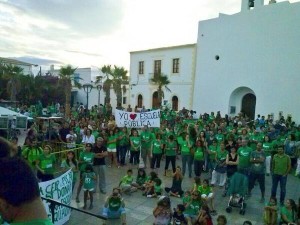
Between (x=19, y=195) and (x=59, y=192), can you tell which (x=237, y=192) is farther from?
(x=19, y=195)

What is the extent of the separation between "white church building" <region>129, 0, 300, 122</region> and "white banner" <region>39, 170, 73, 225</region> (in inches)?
833

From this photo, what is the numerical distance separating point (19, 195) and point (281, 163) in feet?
29.8

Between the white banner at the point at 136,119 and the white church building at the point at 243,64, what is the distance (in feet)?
48.4

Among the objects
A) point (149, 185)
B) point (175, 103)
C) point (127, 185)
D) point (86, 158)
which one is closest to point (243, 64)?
point (175, 103)

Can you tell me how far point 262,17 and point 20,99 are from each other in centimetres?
2765

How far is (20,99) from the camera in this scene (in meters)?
36.2

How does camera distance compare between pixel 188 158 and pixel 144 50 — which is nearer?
pixel 188 158

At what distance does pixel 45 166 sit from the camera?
834 centimetres

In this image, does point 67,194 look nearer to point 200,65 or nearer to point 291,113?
point 291,113

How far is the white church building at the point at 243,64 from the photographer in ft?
80.5

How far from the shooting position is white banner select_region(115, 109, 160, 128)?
552 inches

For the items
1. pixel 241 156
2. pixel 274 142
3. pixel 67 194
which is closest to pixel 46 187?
pixel 67 194

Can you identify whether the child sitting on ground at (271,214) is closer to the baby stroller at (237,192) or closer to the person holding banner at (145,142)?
the baby stroller at (237,192)

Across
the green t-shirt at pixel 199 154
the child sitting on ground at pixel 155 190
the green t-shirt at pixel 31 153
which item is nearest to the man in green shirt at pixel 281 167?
the green t-shirt at pixel 199 154
